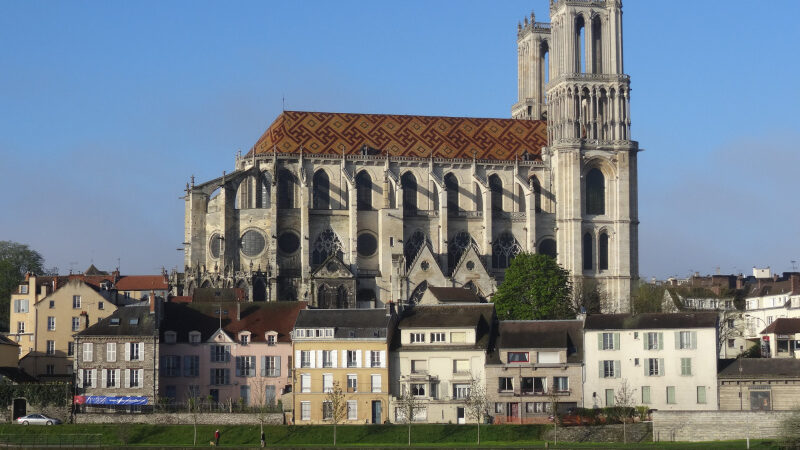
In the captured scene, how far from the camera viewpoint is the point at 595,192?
11900 centimetres

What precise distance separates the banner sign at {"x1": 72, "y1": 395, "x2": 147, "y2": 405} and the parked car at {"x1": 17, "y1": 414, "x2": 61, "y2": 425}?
8.05ft

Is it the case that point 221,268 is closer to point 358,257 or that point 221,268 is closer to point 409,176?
point 358,257

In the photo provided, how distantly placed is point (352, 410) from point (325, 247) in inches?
1485

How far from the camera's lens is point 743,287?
123 metres

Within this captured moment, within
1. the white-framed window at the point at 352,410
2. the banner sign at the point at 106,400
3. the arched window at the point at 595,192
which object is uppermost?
the arched window at the point at 595,192

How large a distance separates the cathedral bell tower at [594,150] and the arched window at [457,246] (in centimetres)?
673

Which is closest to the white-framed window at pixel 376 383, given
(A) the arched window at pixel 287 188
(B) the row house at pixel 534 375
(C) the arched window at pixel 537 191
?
(B) the row house at pixel 534 375

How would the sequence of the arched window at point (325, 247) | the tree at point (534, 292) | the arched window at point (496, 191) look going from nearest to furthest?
the tree at point (534, 292) → the arched window at point (325, 247) → the arched window at point (496, 191)

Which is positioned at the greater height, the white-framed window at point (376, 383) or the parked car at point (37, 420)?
the white-framed window at point (376, 383)

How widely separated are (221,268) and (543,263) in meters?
22.6

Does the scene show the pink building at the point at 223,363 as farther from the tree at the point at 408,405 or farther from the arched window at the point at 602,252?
the arched window at the point at 602,252

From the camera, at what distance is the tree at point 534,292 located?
95.7 meters

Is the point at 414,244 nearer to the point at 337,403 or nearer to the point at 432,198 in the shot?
the point at 432,198

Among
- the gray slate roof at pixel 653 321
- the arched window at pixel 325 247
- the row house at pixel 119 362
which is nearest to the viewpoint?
the gray slate roof at pixel 653 321
